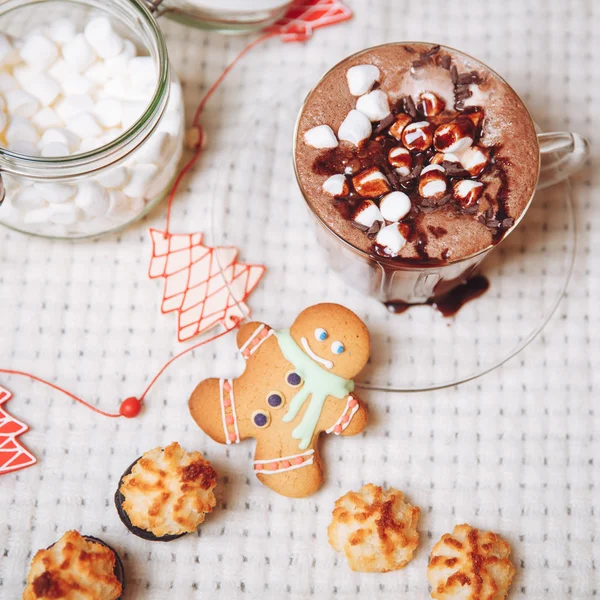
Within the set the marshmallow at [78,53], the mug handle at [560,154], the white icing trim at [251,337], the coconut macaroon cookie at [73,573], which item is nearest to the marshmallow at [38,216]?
the marshmallow at [78,53]

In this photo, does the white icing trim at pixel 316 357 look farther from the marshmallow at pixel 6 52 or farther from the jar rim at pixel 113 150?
the marshmallow at pixel 6 52

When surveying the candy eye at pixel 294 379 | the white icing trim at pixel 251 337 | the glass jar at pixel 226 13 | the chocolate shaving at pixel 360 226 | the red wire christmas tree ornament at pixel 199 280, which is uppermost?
the glass jar at pixel 226 13

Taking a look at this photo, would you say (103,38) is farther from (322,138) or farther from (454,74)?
(454,74)

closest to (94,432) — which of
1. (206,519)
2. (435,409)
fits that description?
(206,519)

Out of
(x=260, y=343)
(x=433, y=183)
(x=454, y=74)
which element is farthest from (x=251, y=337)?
(x=454, y=74)

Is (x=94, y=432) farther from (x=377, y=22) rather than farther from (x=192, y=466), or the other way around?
(x=377, y=22)

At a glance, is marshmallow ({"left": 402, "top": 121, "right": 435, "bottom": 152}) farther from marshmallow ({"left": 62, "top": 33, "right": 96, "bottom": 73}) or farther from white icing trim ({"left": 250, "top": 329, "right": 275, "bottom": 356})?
marshmallow ({"left": 62, "top": 33, "right": 96, "bottom": 73})

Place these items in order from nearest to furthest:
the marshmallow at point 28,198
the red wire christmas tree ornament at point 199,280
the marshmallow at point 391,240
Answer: the marshmallow at point 391,240
the marshmallow at point 28,198
the red wire christmas tree ornament at point 199,280
